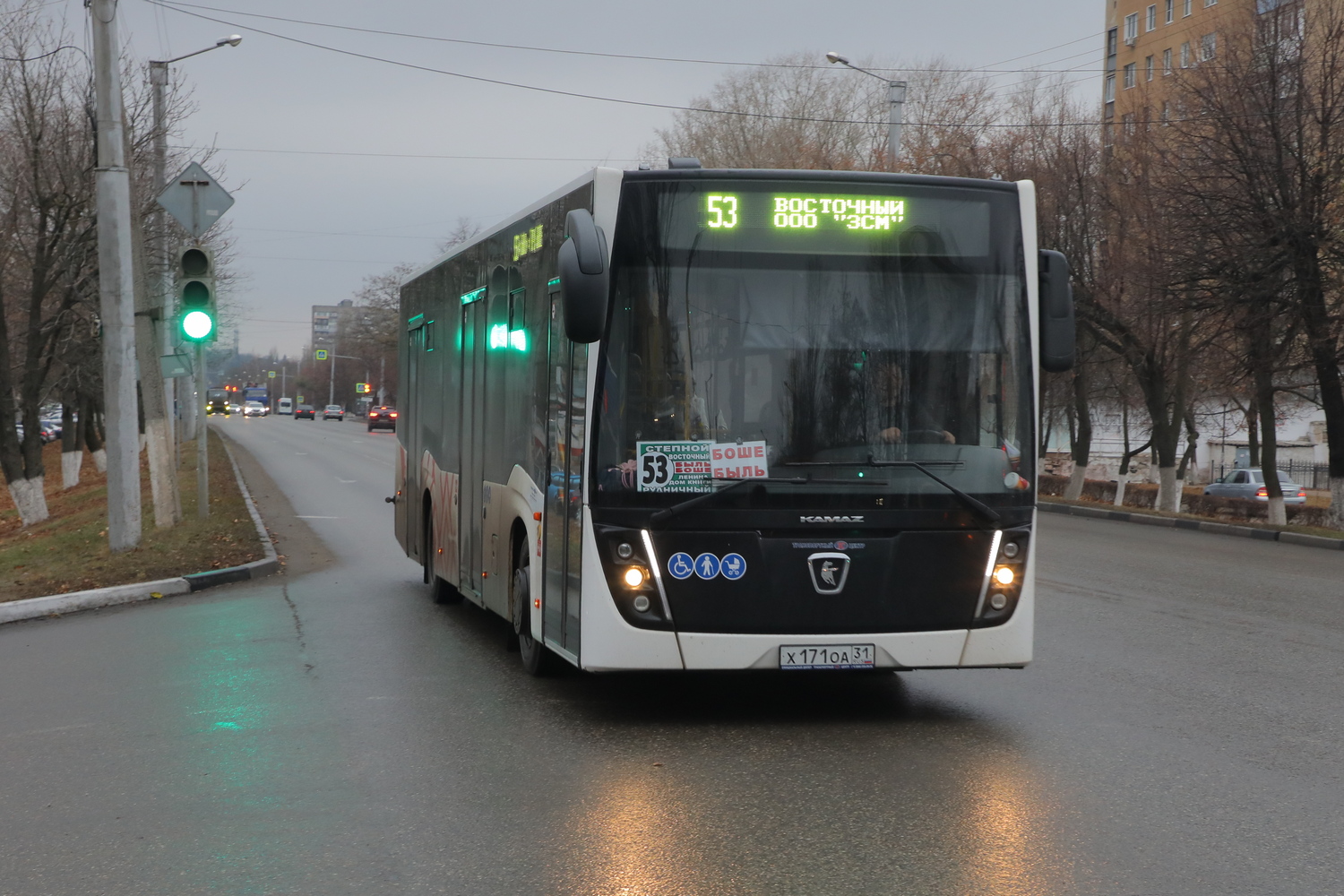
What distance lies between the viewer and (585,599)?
23.9ft

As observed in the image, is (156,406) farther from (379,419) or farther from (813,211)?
(379,419)

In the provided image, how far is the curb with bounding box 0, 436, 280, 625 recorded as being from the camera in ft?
40.8

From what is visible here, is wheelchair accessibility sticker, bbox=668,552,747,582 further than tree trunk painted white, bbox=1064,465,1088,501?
No

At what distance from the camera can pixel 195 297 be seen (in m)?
16.9

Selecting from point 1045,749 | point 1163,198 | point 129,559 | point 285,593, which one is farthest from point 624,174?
point 1163,198

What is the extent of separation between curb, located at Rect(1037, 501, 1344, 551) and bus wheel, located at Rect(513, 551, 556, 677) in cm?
1150

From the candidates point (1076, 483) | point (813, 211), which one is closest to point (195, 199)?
point (813, 211)

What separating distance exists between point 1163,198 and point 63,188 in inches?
805

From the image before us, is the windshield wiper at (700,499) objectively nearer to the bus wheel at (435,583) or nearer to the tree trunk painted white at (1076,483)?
the bus wheel at (435,583)

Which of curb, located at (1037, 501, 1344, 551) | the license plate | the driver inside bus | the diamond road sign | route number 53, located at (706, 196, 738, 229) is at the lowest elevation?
curb, located at (1037, 501, 1344, 551)

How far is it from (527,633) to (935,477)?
2.89 meters

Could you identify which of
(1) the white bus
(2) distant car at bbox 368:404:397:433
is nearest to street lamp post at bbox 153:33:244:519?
(1) the white bus

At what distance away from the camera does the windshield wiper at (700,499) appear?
7.12 meters

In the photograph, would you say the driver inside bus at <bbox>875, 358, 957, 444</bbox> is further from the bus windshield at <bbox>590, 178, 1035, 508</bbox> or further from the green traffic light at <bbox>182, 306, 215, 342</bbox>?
the green traffic light at <bbox>182, 306, 215, 342</bbox>
